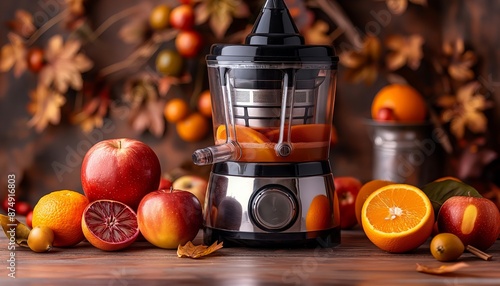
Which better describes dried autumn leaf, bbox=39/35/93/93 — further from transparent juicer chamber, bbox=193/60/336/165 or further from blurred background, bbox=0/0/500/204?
transparent juicer chamber, bbox=193/60/336/165

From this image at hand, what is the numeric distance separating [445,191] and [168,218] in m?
0.51

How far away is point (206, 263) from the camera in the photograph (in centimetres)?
124

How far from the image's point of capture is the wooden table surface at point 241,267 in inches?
44.3

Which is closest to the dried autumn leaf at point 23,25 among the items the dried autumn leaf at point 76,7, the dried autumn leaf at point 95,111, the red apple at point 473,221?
the dried autumn leaf at point 76,7

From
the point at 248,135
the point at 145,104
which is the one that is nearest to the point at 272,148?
the point at 248,135

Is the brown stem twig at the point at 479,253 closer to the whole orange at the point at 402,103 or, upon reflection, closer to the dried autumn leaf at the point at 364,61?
the whole orange at the point at 402,103

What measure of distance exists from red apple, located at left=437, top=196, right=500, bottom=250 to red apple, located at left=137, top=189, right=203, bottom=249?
435 millimetres

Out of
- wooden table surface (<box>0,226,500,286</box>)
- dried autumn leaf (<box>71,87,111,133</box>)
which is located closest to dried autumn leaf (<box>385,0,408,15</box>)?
dried autumn leaf (<box>71,87,111,133</box>)

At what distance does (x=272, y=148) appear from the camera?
1.30 m

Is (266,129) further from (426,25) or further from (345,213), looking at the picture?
(426,25)

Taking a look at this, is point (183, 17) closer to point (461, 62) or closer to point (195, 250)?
point (461, 62)

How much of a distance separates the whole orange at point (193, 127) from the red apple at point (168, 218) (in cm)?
138

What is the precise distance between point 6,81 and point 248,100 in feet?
5.81

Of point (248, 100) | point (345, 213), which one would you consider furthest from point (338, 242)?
point (248, 100)
